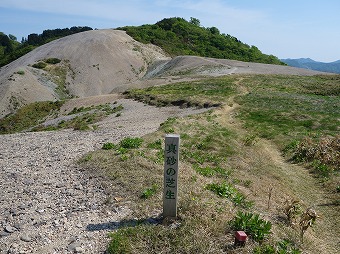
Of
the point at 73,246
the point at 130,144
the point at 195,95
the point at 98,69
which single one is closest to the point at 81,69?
the point at 98,69

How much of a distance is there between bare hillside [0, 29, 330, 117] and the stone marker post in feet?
142

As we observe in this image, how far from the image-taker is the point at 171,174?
348 inches

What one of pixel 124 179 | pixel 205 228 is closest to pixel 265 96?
pixel 124 179

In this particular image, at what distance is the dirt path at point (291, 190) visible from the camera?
33.6ft

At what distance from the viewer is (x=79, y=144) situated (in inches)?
695

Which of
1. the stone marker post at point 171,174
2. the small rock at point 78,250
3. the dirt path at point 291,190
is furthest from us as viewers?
the dirt path at point 291,190

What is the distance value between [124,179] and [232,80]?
116 ft

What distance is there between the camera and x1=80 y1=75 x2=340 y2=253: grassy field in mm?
8273

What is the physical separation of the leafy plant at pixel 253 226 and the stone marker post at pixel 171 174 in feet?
5.19

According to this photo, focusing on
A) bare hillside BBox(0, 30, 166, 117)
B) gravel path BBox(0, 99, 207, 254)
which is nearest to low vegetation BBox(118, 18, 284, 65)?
bare hillside BBox(0, 30, 166, 117)

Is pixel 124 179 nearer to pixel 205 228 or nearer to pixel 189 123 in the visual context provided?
pixel 205 228

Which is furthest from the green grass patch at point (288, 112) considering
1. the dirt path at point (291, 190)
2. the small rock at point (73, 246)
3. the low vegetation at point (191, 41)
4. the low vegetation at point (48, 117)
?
the low vegetation at point (191, 41)

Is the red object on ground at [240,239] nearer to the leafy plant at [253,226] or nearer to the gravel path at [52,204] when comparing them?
the leafy plant at [253,226]

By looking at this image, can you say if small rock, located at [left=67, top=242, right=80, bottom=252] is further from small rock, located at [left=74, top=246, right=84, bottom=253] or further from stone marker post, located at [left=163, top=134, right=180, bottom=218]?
stone marker post, located at [left=163, top=134, right=180, bottom=218]
